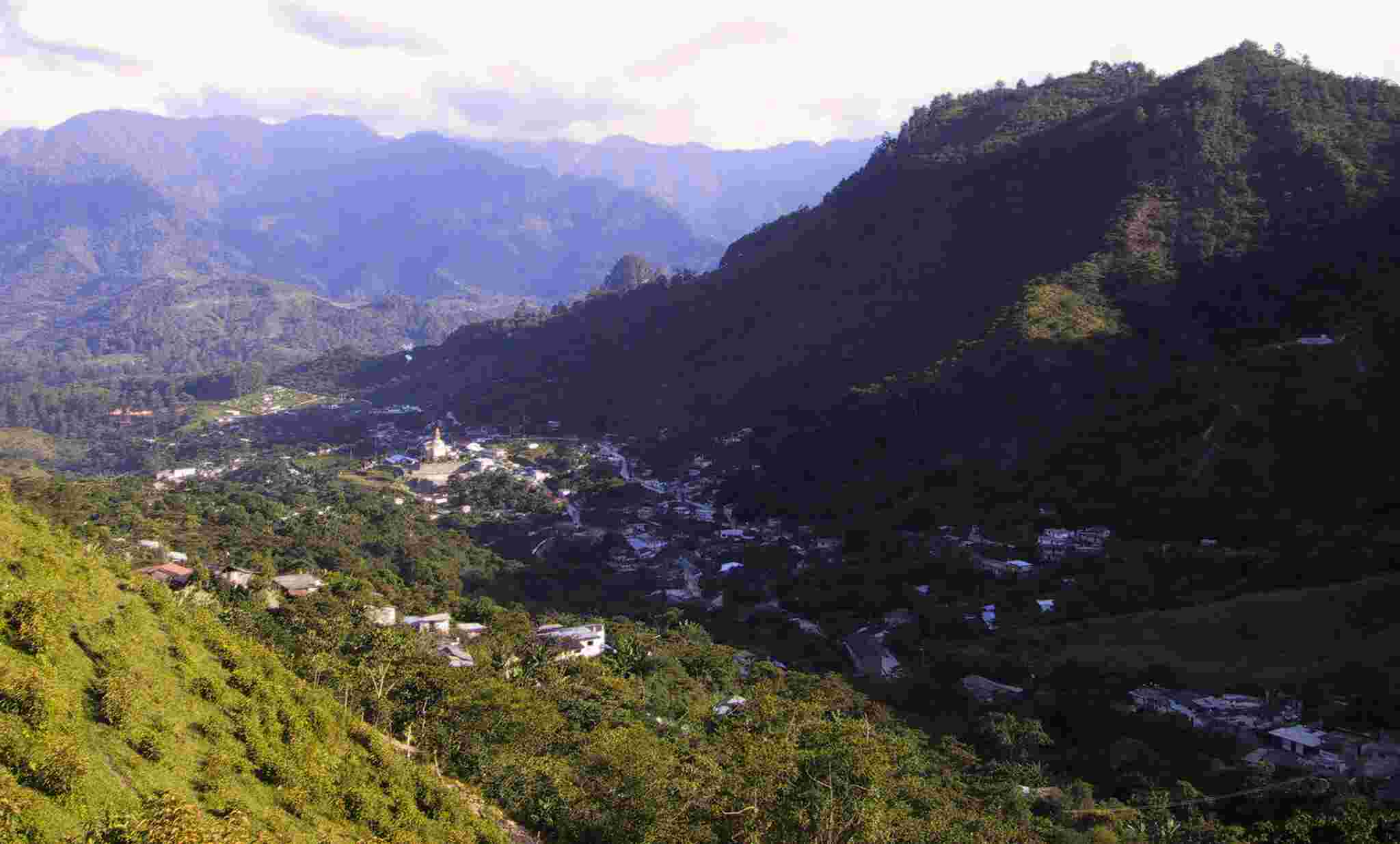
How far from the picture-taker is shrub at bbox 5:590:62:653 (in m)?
10.1

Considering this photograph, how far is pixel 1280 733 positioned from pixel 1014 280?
3308cm

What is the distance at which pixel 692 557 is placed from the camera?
34.2m

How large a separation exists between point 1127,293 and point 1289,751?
29307 millimetres

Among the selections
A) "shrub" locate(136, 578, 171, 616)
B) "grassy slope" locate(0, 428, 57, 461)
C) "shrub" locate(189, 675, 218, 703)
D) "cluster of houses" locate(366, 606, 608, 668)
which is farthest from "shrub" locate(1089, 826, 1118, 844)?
"grassy slope" locate(0, 428, 57, 461)

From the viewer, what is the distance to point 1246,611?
22.9 m

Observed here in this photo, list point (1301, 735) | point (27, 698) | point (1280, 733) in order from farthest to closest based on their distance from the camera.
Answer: point (1280, 733), point (1301, 735), point (27, 698)

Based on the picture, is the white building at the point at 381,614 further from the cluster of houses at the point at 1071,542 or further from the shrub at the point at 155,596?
the cluster of houses at the point at 1071,542

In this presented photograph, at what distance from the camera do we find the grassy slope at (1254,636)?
20500mm

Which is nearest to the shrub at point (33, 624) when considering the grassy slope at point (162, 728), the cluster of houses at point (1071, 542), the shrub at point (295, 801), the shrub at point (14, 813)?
the grassy slope at point (162, 728)

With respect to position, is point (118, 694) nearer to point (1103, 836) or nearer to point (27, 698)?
point (27, 698)

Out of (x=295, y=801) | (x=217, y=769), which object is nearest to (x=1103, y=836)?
(x=295, y=801)

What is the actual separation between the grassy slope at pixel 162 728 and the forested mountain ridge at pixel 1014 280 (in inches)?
1037

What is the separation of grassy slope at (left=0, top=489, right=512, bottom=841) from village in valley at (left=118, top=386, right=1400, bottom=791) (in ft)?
17.5

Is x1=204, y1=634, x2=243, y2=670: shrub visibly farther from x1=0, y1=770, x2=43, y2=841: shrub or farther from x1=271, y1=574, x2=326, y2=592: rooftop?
x1=271, y1=574, x2=326, y2=592: rooftop
